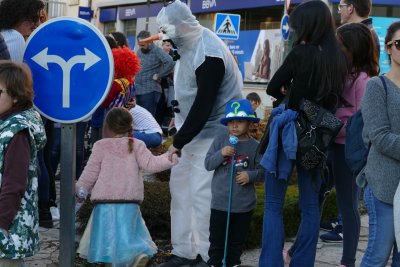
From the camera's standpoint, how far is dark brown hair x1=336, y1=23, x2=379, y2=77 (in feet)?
15.0

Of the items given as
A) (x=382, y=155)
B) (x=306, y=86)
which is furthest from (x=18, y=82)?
(x=382, y=155)

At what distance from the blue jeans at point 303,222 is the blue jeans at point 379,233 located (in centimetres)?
57

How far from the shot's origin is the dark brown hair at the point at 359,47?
15.0 feet

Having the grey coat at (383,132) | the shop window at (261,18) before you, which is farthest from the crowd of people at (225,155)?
the shop window at (261,18)

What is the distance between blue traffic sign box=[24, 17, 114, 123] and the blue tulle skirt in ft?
2.84

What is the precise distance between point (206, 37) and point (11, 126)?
5.42 ft

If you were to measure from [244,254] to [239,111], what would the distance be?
1.57 metres

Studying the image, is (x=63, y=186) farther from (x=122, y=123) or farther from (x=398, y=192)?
(x=398, y=192)

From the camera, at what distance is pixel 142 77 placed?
11250 mm

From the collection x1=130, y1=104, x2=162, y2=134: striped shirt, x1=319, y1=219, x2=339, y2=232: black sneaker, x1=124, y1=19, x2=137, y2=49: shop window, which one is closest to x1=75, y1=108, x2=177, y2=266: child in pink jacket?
x1=130, y1=104, x2=162, y2=134: striped shirt

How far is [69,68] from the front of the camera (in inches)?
150

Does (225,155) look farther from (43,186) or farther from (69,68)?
(43,186)

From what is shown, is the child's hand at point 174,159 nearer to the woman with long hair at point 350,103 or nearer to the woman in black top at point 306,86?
the woman in black top at point 306,86

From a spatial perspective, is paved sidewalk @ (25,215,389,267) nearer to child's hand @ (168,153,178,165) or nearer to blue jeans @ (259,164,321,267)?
blue jeans @ (259,164,321,267)
